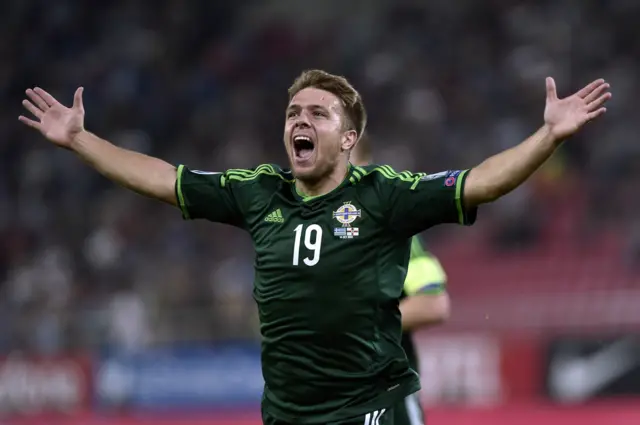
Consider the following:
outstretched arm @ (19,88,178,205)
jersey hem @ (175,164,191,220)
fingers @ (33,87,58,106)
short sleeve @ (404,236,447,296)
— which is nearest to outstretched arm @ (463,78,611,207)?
jersey hem @ (175,164,191,220)

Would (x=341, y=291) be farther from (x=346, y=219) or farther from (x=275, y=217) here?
(x=275, y=217)

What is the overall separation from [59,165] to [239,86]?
2.80 metres

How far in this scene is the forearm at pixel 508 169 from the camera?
14.3 ft

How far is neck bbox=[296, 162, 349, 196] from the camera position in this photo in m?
4.90

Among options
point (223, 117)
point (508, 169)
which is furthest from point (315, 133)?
point (223, 117)

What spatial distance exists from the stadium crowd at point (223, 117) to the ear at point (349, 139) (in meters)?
7.47

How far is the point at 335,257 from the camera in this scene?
4.68m

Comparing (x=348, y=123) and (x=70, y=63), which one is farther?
(x=70, y=63)

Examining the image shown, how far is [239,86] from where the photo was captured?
57.3 ft

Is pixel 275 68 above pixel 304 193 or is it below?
above

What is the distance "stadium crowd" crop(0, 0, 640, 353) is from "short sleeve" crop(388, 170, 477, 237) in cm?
777

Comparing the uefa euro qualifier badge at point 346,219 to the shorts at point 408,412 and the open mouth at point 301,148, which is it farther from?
the shorts at point 408,412

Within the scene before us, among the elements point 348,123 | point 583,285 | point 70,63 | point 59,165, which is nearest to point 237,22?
point 70,63

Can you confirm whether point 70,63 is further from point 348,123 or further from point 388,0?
point 348,123
